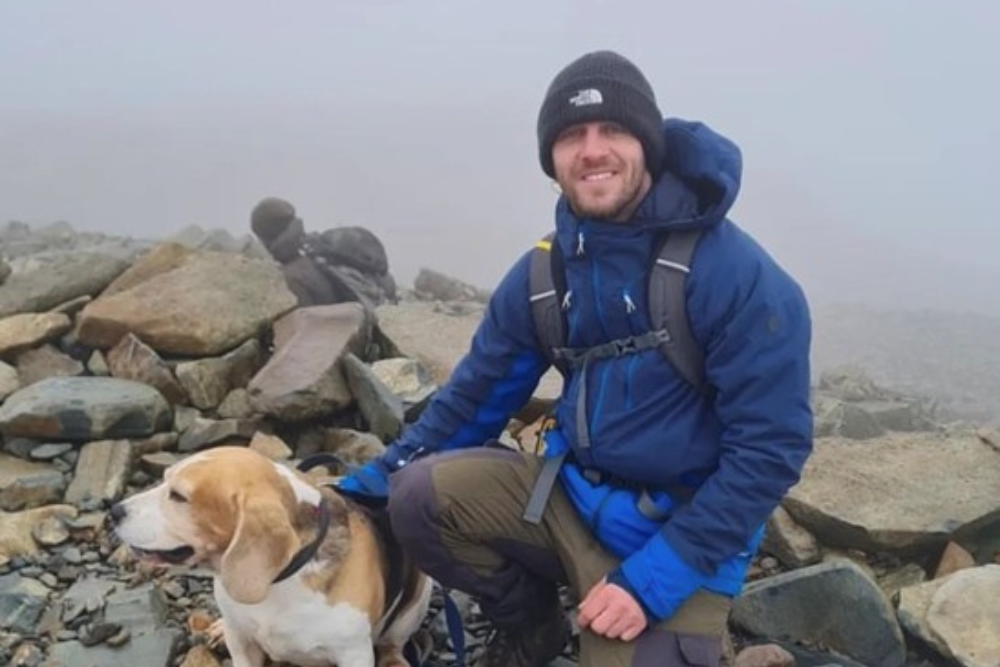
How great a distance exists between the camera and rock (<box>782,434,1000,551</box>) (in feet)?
17.3

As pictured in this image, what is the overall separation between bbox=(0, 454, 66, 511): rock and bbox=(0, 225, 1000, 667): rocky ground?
13mm

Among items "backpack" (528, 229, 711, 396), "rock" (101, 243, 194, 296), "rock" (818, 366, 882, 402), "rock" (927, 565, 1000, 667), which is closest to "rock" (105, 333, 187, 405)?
"rock" (101, 243, 194, 296)

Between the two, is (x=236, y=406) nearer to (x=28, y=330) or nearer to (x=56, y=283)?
(x=28, y=330)

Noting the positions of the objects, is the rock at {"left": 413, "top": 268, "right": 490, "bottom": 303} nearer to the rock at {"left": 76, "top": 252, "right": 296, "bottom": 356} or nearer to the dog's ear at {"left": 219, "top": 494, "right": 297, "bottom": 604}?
the rock at {"left": 76, "top": 252, "right": 296, "bottom": 356}

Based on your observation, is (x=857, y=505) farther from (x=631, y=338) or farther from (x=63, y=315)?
(x=63, y=315)

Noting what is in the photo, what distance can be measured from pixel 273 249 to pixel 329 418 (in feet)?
14.7

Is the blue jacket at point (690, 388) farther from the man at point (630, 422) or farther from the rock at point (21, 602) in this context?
the rock at point (21, 602)

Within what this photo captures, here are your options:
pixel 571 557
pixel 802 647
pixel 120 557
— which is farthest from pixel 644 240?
pixel 120 557

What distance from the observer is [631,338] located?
11.9ft

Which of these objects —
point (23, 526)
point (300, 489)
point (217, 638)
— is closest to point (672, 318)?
point (300, 489)

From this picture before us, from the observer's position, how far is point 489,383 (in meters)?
4.22

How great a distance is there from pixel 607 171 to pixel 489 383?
43.7 inches

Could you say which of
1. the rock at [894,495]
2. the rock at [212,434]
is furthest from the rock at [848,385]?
the rock at [212,434]

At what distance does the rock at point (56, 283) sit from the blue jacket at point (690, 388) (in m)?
4.79
